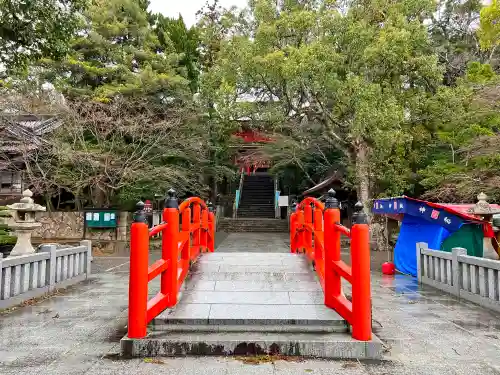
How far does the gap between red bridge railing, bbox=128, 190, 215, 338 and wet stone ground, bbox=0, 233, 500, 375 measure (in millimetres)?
470

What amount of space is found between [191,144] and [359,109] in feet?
25.7

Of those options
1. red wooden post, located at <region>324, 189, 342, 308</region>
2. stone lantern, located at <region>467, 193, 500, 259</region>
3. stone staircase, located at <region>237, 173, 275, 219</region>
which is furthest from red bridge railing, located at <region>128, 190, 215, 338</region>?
stone staircase, located at <region>237, 173, 275, 219</region>

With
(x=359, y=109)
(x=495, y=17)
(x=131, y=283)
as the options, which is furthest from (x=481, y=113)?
(x=131, y=283)

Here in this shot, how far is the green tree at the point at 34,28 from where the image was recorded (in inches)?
271

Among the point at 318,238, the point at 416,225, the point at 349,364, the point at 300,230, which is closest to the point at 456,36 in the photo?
the point at 416,225

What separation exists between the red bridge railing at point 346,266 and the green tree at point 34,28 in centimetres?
588

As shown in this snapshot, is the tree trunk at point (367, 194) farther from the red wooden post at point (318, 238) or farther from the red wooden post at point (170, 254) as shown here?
the red wooden post at point (170, 254)

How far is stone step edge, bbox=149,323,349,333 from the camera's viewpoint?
4.22 m

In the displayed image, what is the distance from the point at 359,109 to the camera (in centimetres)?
1304

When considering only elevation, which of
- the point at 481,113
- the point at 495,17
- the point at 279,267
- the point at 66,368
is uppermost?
the point at 495,17

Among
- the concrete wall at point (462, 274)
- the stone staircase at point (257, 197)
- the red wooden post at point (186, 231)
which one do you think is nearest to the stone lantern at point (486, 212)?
the concrete wall at point (462, 274)

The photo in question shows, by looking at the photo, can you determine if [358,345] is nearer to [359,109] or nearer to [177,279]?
[177,279]

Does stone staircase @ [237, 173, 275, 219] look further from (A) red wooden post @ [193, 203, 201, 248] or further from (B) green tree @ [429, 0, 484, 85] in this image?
(A) red wooden post @ [193, 203, 201, 248]

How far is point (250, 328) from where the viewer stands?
4250mm
